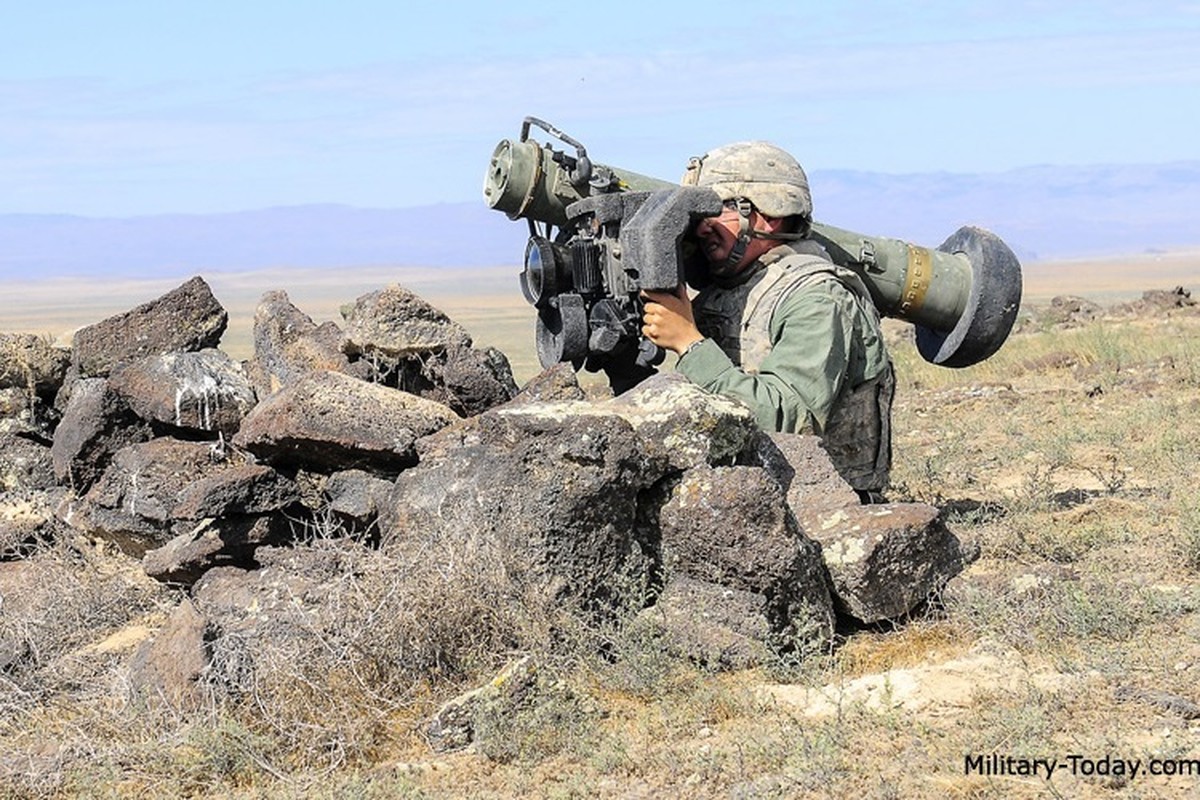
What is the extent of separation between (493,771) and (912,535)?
155 cm

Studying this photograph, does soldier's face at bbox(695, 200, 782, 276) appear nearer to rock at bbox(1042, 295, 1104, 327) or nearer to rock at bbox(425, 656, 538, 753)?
rock at bbox(425, 656, 538, 753)

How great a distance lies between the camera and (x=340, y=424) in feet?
17.9

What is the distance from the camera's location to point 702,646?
4605 millimetres

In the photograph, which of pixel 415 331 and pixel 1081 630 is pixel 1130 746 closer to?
pixel 1081 630

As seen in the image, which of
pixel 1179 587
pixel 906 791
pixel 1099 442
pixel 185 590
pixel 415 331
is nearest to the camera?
pixel 906 791

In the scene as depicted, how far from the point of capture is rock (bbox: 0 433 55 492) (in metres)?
6.78

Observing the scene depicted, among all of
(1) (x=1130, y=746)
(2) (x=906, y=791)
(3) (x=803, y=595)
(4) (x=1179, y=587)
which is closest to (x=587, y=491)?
(3) (x=803, y=595)

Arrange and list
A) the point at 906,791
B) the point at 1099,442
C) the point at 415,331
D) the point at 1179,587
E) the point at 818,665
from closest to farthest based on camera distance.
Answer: the point at 906,791 < the point at 818,665 < the point at 1179,587 < the point at 415,331 < the point at 1099,442

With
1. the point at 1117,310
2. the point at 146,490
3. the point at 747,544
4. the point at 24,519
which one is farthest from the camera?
the point at 1117,310

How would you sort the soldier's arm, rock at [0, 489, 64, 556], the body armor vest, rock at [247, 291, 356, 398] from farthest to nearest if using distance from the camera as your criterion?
1. rock at [247, 291, 356, 398]
2. rock at [0, 489, 64, 556]
3. the body armor vest
4. the soldier's arm

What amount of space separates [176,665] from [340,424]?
48.4 inches

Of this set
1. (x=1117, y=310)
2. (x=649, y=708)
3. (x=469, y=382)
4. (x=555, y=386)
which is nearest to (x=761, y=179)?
(x=555, y=386)

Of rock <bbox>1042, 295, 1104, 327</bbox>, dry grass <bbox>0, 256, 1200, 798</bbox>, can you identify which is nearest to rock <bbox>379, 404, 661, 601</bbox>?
dry grass <bbox>0, 256, 1200, 798</bbox>

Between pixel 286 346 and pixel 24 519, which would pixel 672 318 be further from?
pixel 24 519
